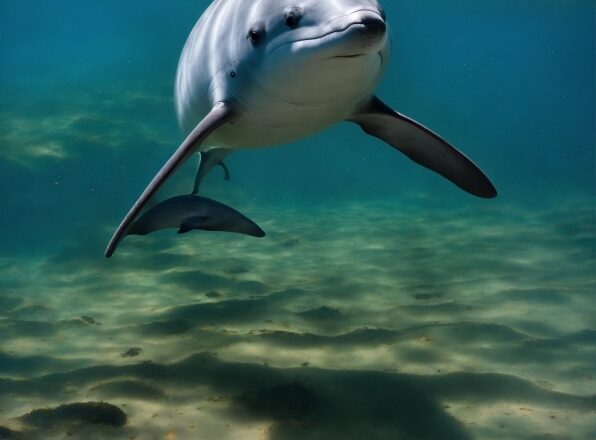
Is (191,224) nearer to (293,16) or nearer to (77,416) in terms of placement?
(77,416)

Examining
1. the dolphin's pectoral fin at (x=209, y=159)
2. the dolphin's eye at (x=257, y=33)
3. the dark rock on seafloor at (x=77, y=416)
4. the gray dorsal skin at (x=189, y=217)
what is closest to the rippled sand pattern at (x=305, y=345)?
the dark rock on seafloor at (x=77, y=416)

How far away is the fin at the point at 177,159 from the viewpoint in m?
2.82

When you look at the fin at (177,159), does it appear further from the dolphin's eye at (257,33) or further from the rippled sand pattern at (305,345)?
the rippled sand pattern at (305,345)

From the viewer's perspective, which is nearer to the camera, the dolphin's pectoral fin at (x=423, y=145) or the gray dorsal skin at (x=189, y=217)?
the dolphin's pectoral fin at (x=423, y=145)

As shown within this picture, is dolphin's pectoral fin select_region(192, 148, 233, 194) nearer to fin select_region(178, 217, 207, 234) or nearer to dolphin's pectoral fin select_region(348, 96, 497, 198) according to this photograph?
fin select_region(178, 217, 207, 234)

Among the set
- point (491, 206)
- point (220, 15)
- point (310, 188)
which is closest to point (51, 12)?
point (310, 188)

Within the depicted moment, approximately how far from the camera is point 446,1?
32.1 m

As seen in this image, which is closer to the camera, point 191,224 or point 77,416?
point 77,416

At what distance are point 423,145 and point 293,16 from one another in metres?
1.69

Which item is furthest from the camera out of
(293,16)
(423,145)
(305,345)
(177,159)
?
(305,345)

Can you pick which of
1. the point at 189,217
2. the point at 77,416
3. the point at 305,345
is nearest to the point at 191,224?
the point at 189,217

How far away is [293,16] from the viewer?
232cm

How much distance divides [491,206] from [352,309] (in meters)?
10.9

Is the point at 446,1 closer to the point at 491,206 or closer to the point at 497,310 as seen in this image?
the point at 491,206
